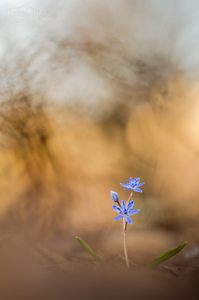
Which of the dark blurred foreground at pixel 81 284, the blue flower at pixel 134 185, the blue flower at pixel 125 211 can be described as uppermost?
the blue flower at pixel 134 185

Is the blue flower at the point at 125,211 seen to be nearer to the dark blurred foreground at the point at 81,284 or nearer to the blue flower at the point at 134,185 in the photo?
the blue flower at the point at 134,185

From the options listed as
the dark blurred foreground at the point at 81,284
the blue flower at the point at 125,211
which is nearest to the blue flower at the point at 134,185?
the blue flower at the point at 125,211

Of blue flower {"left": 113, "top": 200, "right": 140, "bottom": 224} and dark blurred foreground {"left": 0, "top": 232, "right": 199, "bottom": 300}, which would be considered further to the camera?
blue flower {"left": 113, "top": 200, "right": 140, "bottom": 224}

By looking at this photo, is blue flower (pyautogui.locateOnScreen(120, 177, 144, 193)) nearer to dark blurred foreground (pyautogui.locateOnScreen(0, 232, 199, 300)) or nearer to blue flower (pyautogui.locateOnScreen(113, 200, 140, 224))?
blue flower (pyautogui.locateOnScreen(113, 200, 140, 224))

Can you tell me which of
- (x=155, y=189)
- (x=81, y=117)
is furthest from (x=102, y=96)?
(x=155, y=189)

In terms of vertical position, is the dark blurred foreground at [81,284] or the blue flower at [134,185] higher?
the blue flower at [134,185]

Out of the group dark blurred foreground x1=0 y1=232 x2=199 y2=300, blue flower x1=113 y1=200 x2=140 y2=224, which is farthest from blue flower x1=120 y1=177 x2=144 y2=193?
dark blurred foreground x1=0 y1=232 x2=199 y2=300

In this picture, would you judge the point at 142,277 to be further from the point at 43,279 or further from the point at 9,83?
the point at 9,83

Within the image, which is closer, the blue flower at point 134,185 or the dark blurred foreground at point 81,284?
the dark blurred foreground at point 81,284

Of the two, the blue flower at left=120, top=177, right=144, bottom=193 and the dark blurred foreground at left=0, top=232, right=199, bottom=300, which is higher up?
the blue flower at left=120, top=177, right=144, bottom=193
